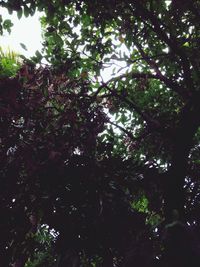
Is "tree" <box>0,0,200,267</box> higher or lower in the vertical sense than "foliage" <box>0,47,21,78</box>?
lower

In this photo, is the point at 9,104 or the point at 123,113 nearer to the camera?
the point at 9,104

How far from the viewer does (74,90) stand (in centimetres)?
391

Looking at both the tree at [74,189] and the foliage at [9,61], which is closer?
the tree at [74,189]

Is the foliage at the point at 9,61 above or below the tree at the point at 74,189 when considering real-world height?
above

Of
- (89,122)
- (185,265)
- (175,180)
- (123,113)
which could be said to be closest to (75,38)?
(123,113)

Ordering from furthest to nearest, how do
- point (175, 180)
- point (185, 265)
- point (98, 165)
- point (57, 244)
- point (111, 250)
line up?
point (175, 180), point (98, 165), point (111, 250), point (57, 244), point (185, 265)

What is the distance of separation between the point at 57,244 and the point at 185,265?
42.1 inches

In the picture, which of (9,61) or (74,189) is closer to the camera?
(74,189)

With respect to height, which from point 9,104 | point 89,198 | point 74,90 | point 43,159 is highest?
point 74,90

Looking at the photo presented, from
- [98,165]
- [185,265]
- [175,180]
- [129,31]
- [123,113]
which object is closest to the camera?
[185,265]

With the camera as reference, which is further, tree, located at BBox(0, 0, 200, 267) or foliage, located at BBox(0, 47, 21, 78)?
foliage, located at BBox(0, 47, 21, 78)

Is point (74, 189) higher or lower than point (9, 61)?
lower

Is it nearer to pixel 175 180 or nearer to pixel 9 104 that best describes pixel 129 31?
pixel 175 180

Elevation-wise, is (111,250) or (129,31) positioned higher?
(129,31)
